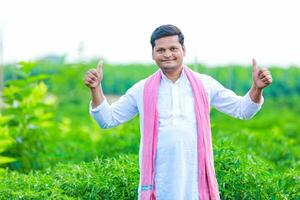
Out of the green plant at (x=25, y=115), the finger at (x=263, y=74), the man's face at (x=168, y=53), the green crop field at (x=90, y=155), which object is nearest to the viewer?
the finger at (x=263, y=74)

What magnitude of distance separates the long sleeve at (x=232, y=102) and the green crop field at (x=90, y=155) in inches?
33.8

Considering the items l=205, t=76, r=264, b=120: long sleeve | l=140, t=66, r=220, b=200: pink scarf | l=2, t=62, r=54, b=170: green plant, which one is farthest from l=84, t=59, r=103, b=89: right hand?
l=2, t=62, r=54, b=170: green plant

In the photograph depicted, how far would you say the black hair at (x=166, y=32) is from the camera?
4777 mm

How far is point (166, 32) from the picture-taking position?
478 centimetres

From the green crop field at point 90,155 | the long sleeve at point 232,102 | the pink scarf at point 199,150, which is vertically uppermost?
the long sleeve at point 232,102

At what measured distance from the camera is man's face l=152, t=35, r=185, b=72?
15.6 ft

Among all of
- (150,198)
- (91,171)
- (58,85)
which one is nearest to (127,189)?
(91,171)

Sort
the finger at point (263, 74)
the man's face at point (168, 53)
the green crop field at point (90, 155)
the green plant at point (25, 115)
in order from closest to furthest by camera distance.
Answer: the finger at point (263, 74) → the man's face at point (168, 53) → the green crop field at point (90, 155) → the green plant at point (25, 115)

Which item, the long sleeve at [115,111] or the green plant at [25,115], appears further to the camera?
the green plant at [25,115]

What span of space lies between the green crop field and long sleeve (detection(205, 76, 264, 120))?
0.86m

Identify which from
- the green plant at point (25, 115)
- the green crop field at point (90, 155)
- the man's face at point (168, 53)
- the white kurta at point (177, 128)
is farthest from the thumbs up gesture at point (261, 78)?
the green plant at point (25, 115)

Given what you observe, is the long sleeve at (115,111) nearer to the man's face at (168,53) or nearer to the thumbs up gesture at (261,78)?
the man's face at (168,53)

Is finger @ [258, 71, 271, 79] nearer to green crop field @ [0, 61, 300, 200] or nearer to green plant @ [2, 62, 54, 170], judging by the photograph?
green crop field @ [0, 61, 300, 200]

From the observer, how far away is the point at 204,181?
470 cm
